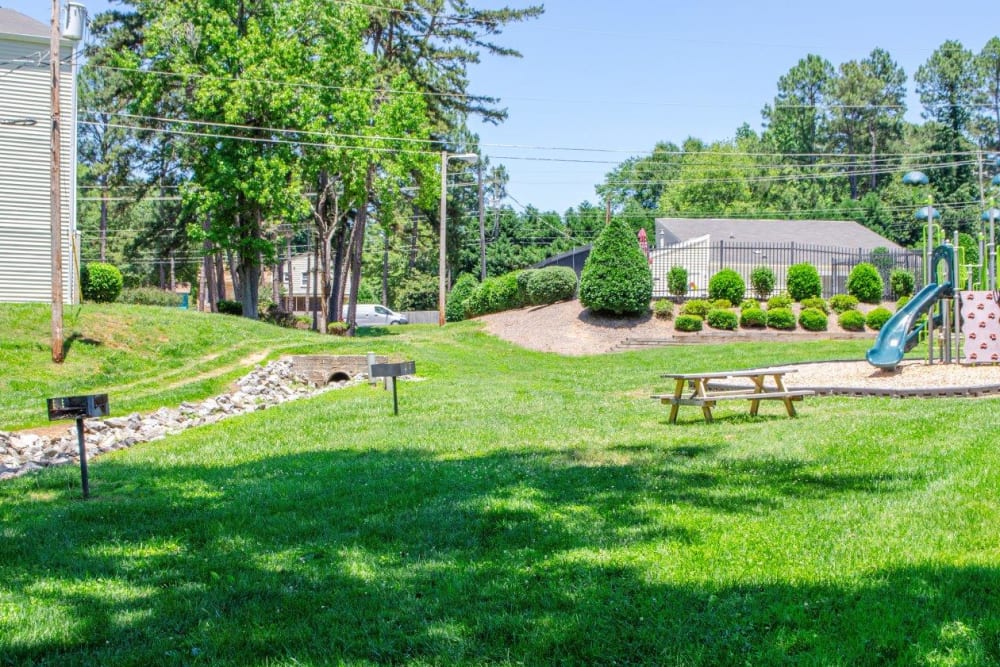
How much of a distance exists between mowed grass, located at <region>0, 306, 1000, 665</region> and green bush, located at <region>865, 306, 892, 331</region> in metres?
17.6

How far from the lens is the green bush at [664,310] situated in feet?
95.2

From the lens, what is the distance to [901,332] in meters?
15.1

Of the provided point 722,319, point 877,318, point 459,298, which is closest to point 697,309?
point 722,319

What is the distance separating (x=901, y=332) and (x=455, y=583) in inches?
491

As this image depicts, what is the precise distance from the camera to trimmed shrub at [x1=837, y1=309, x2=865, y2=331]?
88.8 ft

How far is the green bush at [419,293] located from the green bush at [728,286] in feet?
110

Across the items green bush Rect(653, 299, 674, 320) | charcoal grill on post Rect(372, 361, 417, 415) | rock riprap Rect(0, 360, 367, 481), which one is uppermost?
green bush Rect(653, 299, 674, 320)

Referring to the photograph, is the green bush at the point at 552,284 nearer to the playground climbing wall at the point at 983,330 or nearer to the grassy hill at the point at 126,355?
the grassy hill at the point at 126,355

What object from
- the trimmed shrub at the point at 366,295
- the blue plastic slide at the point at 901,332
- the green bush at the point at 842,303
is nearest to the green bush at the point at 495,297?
the green bush at the point at 842,303

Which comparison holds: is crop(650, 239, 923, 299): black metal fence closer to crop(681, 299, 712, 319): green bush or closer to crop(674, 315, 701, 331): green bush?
crop(681, 299, 712, 319): green bush

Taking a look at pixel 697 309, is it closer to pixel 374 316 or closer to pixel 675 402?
pixel 675 402

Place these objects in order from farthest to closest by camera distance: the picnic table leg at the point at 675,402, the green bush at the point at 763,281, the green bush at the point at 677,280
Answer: the green bush at the point at 677,280 < the green bush at the point at 763,281 < the picnic table leg at the point at 675,402

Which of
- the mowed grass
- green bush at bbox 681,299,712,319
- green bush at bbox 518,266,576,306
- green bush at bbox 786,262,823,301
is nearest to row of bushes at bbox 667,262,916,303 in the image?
green bush at bbox 786,262,823,301

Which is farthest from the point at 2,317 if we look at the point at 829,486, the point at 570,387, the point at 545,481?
the point at 829,486
